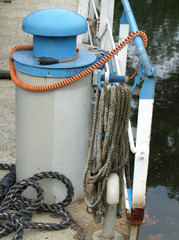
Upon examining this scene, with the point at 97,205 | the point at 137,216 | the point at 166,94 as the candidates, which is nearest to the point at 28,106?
the point at 97,205

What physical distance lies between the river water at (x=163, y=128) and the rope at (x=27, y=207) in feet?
4.68

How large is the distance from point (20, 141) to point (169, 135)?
337 centimetres

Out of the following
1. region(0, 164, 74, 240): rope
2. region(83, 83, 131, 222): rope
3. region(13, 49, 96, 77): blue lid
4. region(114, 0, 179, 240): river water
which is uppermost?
region(13, 49, 96, 77): blue lid

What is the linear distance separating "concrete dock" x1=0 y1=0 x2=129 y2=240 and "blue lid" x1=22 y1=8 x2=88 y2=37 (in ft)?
3.88

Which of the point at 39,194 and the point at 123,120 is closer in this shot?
the point at 123,120

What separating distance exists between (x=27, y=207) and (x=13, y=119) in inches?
65.0

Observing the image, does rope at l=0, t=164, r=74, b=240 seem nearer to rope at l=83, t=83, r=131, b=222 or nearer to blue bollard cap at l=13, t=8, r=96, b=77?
rope at l=83, t=83, r=131, b=222

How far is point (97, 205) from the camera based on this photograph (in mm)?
2562

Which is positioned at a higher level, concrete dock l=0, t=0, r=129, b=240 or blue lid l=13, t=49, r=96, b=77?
blue lid l=13, t=49, r=96, b=77

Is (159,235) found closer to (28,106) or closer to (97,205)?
(97,205)

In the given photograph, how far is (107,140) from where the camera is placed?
243cm

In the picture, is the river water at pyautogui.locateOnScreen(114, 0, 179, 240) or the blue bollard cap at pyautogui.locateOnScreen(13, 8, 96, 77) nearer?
the blue bollard cap at pyautogui.locateOnScreen(13, 8, 96, 77)

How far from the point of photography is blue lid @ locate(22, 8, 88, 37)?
2605 mm

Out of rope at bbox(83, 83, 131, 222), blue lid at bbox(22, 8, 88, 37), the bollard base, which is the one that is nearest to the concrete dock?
the bollard base
